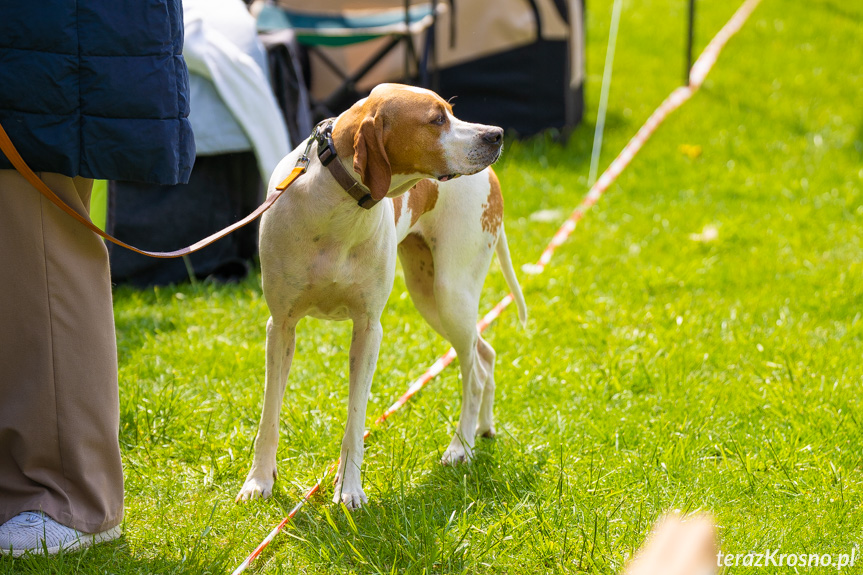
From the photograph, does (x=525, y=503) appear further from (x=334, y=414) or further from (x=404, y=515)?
(x=334, y=414)

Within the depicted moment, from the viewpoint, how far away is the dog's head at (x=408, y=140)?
94.8 inches

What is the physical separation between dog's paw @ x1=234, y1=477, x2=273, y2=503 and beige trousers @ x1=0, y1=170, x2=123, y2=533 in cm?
45

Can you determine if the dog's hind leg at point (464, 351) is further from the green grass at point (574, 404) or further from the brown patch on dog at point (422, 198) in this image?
the brown patch on dog at point (422, 198)

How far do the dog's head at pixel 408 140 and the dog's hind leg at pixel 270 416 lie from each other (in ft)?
2.04

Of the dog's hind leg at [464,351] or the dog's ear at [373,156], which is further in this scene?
the dog's hind leg at [464,351]

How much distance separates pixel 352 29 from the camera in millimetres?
6547

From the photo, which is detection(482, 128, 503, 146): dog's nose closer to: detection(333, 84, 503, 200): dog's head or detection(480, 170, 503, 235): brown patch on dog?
detection(333, 84, 503, 200): dog's head

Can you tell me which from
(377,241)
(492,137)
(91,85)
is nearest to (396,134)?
(492,137)

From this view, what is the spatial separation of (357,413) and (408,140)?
861 mm

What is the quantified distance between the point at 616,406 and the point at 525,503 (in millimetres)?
875

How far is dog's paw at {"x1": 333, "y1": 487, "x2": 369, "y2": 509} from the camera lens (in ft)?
9.11

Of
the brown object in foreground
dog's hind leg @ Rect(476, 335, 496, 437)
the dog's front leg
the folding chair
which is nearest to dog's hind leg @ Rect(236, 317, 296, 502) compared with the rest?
the dog's front leg

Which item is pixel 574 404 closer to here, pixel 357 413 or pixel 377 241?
pixel 357 413

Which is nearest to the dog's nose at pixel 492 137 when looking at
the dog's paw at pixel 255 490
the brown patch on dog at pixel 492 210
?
the brown patch on dog at pixel 492 210
